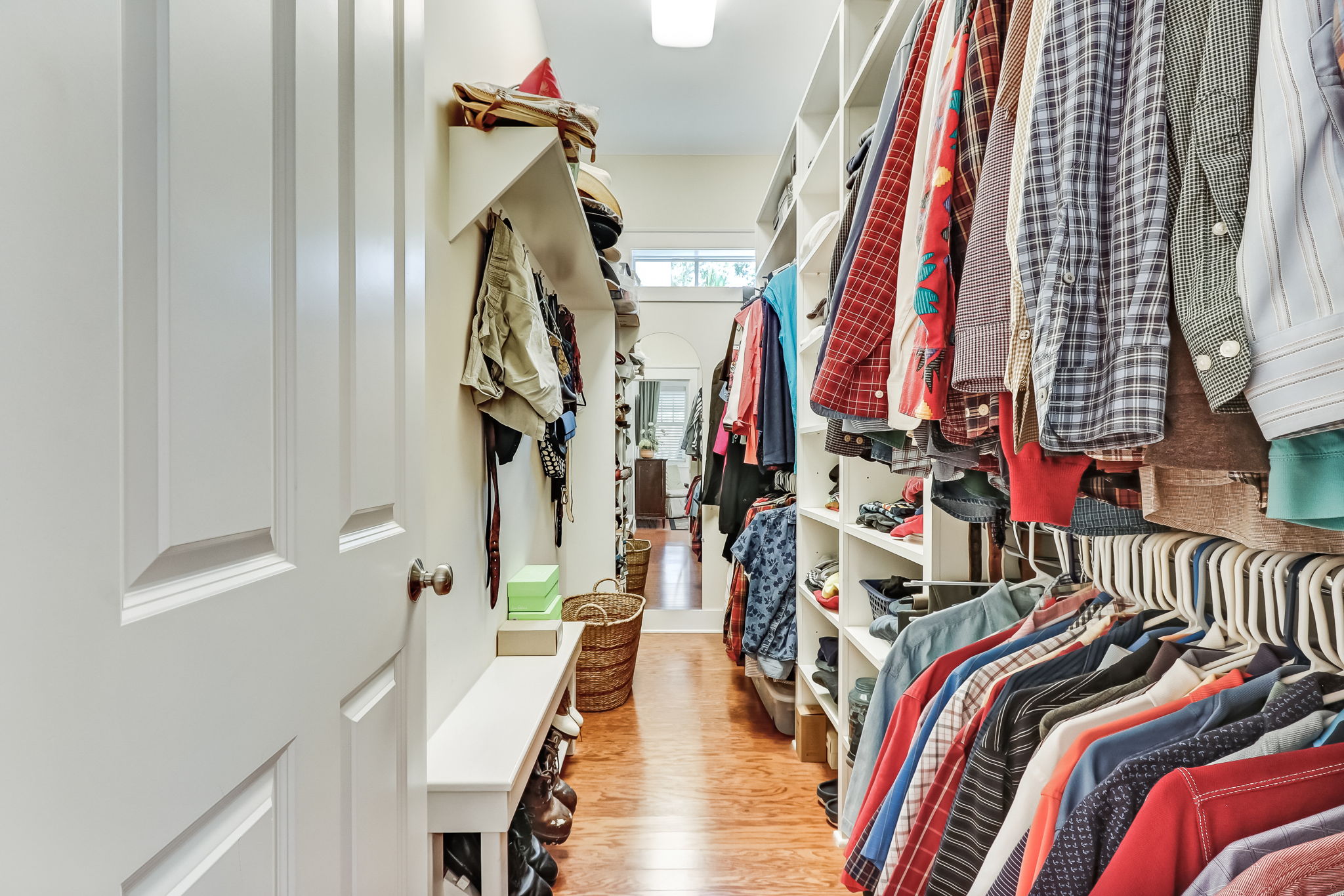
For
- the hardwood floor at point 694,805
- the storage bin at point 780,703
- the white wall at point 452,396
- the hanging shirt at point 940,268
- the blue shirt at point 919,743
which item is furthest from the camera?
the storage bin at point 780,703

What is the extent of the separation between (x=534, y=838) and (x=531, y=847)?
0.18 feet

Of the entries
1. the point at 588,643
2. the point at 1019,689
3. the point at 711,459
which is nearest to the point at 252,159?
the point at 1019,689

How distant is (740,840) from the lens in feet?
5.63

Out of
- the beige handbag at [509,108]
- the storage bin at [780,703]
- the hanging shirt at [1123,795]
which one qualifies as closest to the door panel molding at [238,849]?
the hanging shirt at [1123,795]

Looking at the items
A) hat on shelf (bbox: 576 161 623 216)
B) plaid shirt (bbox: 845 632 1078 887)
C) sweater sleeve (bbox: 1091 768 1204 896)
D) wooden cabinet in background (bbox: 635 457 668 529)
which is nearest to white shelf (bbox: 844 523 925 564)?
plaid shirt (bbox: 845 632 1078 887)

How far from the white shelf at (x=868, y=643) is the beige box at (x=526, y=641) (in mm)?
840

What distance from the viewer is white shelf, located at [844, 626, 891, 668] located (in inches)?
56.4

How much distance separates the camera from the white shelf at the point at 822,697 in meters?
1.85

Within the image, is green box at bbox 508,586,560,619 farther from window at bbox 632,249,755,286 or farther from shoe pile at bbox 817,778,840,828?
window at bbox 632,249,755,286

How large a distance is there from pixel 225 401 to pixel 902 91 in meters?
0.98

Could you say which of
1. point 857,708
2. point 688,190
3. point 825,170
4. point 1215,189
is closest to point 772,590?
point 857,708

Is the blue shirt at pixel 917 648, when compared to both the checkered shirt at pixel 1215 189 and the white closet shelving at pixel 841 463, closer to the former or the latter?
the white closet shelving at pixel 841 463

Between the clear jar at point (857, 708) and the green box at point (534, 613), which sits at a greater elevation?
the green box at point (534, 613)

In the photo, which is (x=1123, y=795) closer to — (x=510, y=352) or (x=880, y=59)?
(x=510, y=352)
